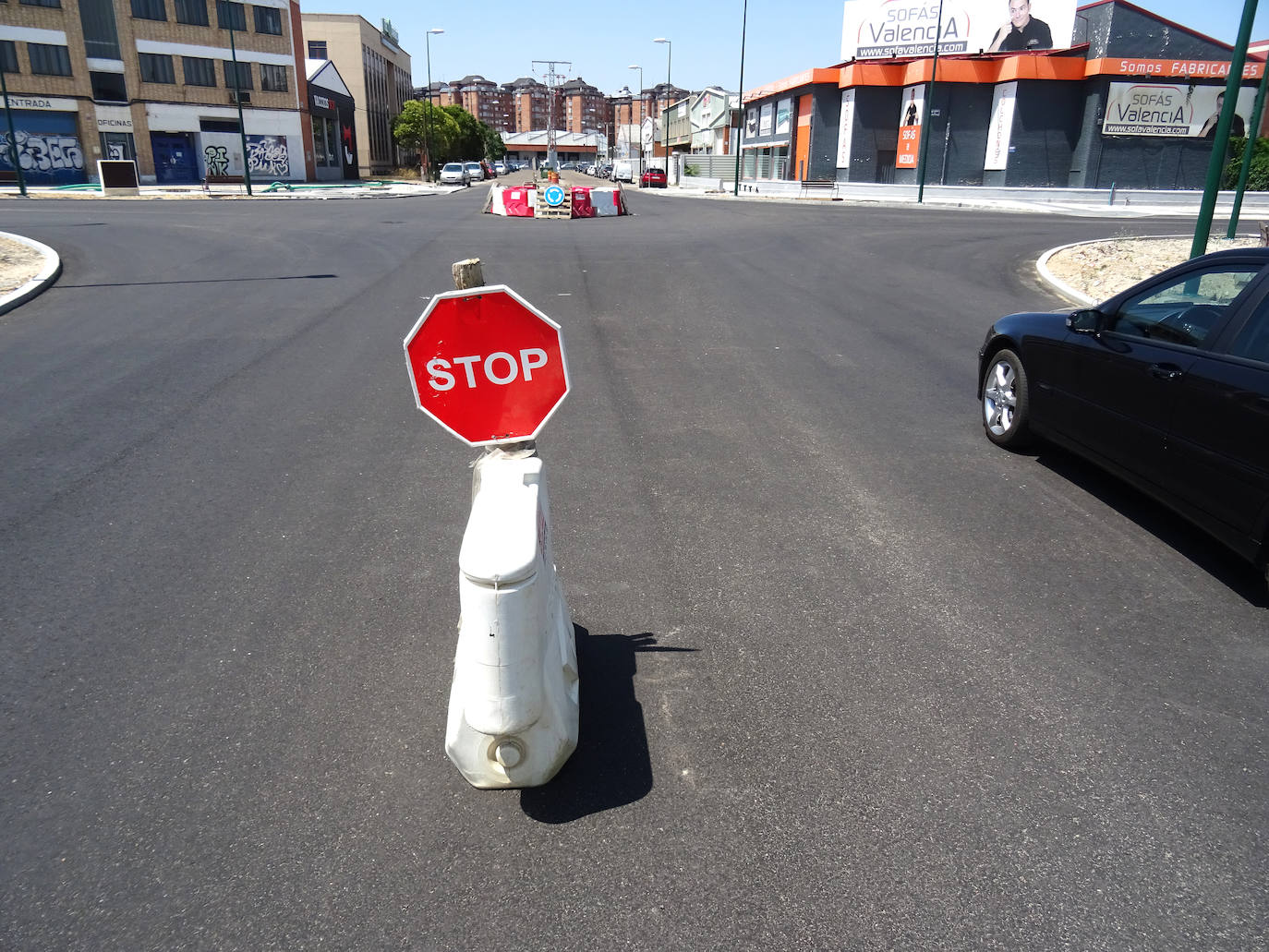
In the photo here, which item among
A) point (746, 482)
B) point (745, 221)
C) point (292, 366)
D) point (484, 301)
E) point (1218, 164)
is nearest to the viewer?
point (484, 301)

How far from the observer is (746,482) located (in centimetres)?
626

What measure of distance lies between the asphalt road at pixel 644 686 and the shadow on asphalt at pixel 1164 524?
0.04 m

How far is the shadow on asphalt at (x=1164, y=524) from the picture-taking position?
4.91 meters

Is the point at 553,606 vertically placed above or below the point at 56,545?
above

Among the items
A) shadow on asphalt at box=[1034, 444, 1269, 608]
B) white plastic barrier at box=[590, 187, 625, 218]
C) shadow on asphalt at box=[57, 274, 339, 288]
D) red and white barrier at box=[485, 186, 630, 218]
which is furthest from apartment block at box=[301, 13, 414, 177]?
shadow on asphalt at box=[1034, 444, 1269, 608]

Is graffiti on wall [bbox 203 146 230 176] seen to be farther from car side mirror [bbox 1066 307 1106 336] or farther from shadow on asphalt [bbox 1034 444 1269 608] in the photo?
car side mirror [bbox 1066 307 1106 336]

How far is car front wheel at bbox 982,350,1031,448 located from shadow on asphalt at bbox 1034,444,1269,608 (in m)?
0.28

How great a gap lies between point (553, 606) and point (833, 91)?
61.0m

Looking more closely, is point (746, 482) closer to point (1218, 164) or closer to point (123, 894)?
point (123, 894)

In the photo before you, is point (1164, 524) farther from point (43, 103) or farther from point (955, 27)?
point (43, 103)

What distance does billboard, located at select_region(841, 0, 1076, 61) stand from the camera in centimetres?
5031

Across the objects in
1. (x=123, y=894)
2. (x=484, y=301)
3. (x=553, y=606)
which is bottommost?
(x=123, y=894)

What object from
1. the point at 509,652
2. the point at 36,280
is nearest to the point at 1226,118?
the point at 509,652

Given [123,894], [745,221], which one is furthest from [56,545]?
[745,221]
